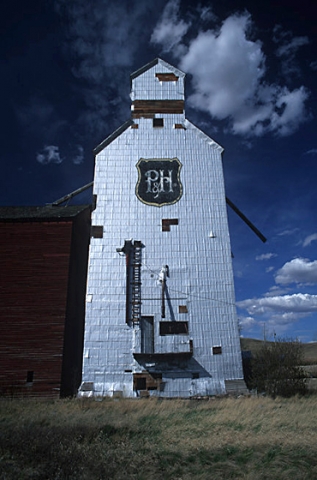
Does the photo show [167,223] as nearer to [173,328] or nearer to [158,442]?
[173,328]

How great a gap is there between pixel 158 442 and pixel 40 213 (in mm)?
16273

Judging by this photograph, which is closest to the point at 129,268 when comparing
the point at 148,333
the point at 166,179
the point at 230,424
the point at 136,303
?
the point at 136,303

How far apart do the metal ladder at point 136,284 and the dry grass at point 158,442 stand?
5.57 metres

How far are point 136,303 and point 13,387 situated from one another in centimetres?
789

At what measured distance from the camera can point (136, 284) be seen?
797 inches

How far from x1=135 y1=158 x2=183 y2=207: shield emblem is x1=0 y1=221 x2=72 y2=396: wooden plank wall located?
5425 millimetres

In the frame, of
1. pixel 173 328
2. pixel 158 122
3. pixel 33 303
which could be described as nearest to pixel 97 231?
pixel 33 303

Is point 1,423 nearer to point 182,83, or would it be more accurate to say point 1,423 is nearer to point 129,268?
point 129,268

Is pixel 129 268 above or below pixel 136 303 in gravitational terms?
above

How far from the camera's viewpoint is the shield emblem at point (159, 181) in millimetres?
22297

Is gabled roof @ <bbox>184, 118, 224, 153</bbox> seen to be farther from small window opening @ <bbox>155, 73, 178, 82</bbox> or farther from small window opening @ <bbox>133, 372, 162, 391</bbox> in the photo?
small window opening @ <bbox>133, 372, 162, 391</bbox>

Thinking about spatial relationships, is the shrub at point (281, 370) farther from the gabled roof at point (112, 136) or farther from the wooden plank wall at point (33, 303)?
the gabled roof at point (112, 136)

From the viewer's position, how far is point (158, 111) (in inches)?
964

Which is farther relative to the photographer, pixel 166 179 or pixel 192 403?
pixel 166 179
